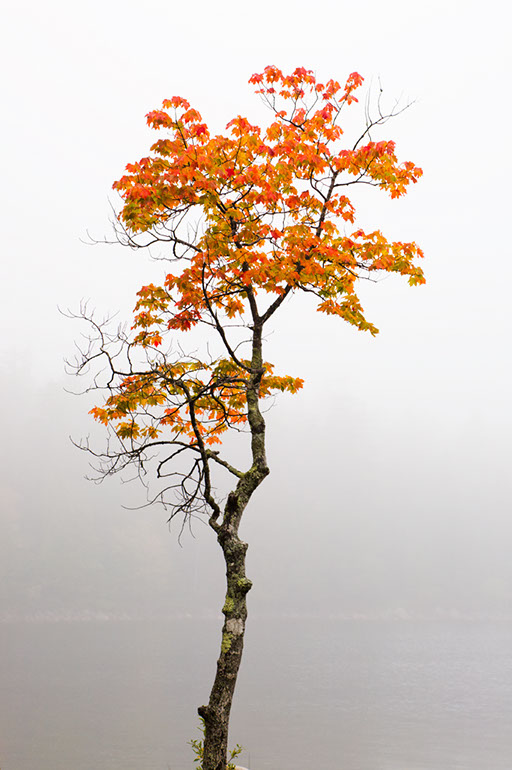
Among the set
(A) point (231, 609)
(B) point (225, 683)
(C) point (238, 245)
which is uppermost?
(C) point (238, 245)

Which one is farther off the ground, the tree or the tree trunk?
the tree

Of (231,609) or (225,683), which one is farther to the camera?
(231,609)

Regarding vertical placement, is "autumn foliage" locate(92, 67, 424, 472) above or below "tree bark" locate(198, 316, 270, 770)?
above

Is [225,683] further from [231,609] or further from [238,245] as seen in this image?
[238,245]

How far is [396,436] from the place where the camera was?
15125cm

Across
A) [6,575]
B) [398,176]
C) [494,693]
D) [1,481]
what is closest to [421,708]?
[494,693]

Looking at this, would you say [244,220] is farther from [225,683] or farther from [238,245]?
[225,683]

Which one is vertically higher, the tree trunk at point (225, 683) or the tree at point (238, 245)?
the tree at point (238, 245)

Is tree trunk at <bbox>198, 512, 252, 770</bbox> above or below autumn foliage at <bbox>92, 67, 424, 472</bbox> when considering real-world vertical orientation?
below

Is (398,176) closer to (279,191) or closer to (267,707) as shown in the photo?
(279,191)

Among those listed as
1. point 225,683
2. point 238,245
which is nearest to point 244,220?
point 238,245

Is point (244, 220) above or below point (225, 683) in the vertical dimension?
above

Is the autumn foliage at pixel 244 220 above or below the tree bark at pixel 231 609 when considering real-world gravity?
above

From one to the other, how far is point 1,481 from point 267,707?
62.3 meters
